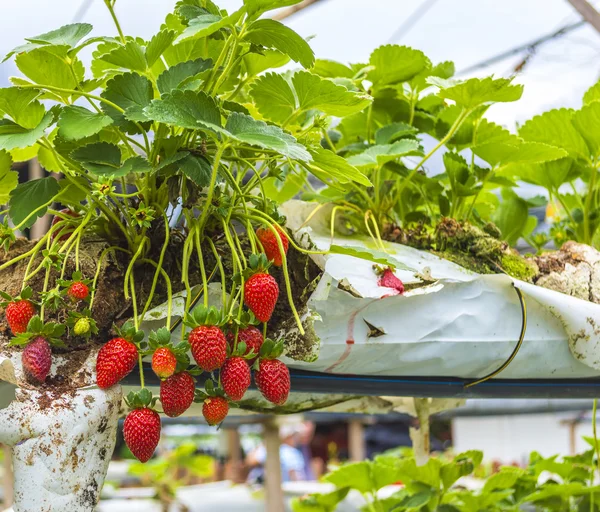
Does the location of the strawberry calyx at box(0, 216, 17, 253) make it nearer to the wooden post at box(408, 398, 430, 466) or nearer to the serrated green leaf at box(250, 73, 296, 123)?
the serrated green leaf at box(250, 73, 296, 123)

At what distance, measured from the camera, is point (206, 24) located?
1.89 ft

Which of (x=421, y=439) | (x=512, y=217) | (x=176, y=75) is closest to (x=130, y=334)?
(x=176, y=75)

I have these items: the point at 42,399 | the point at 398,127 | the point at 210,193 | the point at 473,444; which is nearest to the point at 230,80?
the point at 210,193

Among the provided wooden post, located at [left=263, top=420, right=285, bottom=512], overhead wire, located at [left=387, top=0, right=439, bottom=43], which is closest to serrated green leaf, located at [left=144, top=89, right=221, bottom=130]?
wooden post, located at [left=263, top=420, right=285, bottom=512]

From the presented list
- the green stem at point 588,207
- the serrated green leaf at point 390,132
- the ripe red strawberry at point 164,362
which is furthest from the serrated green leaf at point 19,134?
the green stem at point 588,207

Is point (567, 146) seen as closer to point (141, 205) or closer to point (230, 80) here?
point (230, 80)

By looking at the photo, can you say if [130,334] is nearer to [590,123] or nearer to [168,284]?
[168,284]

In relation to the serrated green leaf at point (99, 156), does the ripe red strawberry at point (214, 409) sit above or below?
below

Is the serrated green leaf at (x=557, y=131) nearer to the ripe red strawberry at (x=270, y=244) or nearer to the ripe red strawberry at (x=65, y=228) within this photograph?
the ripe red strawberry at (x=270, y=244)

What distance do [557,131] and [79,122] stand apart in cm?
69

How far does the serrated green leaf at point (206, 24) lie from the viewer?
0.56 meters

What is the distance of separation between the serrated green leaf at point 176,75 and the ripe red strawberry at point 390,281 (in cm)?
28

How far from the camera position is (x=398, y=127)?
95cm

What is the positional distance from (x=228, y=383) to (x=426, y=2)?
258 centimetres
